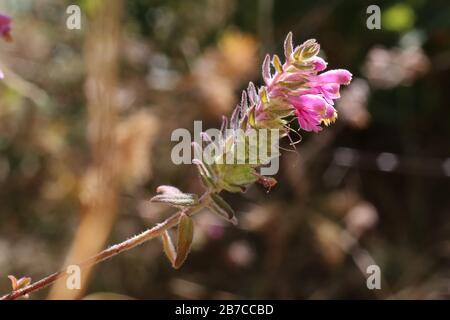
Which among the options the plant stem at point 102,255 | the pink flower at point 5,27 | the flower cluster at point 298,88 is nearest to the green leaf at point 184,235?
the plant stem at point 102,255

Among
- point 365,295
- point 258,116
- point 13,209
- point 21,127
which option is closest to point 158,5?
point 21,127

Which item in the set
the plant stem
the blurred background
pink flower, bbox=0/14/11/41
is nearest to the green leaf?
the plant stem

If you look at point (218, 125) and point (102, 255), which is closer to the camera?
point (102, 255)

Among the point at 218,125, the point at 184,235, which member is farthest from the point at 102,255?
the point at 218,125

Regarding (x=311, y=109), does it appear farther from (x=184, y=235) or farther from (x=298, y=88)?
(x=184, y=235)

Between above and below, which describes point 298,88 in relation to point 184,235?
above

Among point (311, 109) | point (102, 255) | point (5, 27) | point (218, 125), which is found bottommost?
point (102, 255)

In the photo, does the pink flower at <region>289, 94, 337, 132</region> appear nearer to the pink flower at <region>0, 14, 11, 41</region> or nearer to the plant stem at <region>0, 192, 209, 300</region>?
the plant stem at <region>0, 192, 209, 300</region>
